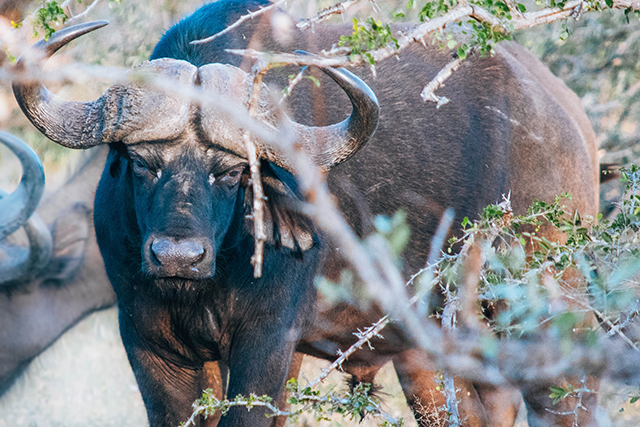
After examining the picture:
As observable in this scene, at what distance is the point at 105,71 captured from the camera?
Result: 1.55 metres

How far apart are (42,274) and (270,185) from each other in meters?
3.41

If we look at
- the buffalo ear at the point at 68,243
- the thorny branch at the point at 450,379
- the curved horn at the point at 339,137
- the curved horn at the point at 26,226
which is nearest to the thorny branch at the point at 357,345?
the thorny branch at the point at 450,379

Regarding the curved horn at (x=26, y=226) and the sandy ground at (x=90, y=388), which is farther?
the sandy ground at (x=90, y=388)

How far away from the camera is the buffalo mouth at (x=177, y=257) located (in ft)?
8.52

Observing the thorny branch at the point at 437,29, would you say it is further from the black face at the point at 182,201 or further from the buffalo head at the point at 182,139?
the black face at the point at 182,201

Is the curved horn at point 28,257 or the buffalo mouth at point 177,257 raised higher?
the buffalo mouth at point 177,257

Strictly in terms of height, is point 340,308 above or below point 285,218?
below

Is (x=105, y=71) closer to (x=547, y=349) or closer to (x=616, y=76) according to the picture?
(x=547, y=349)

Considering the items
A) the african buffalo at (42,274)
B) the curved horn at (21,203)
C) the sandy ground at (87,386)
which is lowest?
the sandy ground at (87,386)

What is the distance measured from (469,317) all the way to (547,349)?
0.33m

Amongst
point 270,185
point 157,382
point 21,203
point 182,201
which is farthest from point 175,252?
point 21,203

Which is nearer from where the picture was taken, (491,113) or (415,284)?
(415,284)

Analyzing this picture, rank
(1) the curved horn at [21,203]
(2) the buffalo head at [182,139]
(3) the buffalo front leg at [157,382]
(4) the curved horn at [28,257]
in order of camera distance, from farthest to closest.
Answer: (4) the curved horn at [28,257]
(1) the curved horn at [21,203]
(3) the buffalo front leg at [157,382]
(2) the buffalo head at [182,139]

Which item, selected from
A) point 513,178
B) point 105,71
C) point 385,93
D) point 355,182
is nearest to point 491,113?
point 513,178
